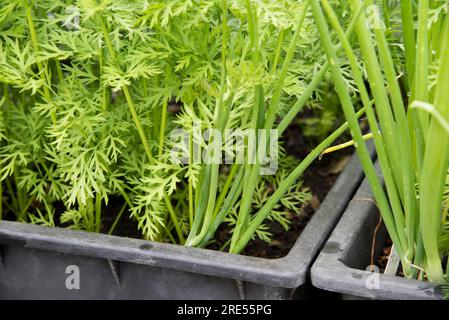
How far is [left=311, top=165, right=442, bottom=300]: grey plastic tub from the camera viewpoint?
1004 mm

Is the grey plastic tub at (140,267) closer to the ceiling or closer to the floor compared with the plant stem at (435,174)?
closer to the floor

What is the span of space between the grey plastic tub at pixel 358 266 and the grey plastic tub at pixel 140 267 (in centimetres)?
3

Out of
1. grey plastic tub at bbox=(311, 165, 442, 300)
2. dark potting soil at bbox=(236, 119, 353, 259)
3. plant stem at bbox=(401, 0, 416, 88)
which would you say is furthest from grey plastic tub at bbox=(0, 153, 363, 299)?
plant stem at bbox=(401, 0, 416, 88)

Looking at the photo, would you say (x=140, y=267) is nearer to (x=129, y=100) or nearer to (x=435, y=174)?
(x=129, y=100)

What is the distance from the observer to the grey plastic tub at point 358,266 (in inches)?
39.5

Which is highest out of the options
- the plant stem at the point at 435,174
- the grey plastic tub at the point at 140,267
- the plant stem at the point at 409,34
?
the plant stem at the point at 409,34

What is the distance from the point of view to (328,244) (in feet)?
3.75

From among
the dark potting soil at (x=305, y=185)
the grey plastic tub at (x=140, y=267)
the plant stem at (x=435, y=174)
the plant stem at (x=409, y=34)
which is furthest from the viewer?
the dark potting soil at (x=305, y=185)

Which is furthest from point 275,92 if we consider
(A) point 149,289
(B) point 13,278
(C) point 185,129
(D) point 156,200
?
(B) point 13,278

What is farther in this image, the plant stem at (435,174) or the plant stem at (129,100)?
Answer: the plant stem at (129,100)

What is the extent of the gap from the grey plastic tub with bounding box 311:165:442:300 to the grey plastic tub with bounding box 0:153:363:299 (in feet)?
0.10

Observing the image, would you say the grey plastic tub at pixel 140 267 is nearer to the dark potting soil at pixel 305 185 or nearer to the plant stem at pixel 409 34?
the dark potting soil at pixel 305 185

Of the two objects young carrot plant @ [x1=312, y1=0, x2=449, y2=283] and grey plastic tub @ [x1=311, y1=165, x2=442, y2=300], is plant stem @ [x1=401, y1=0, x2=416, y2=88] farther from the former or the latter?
grey plastic tub @ [x1=311, y1=165, x2=442, y2=300]

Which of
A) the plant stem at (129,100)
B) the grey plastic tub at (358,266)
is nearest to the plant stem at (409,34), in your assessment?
the grey plastic tub at (358,266)
